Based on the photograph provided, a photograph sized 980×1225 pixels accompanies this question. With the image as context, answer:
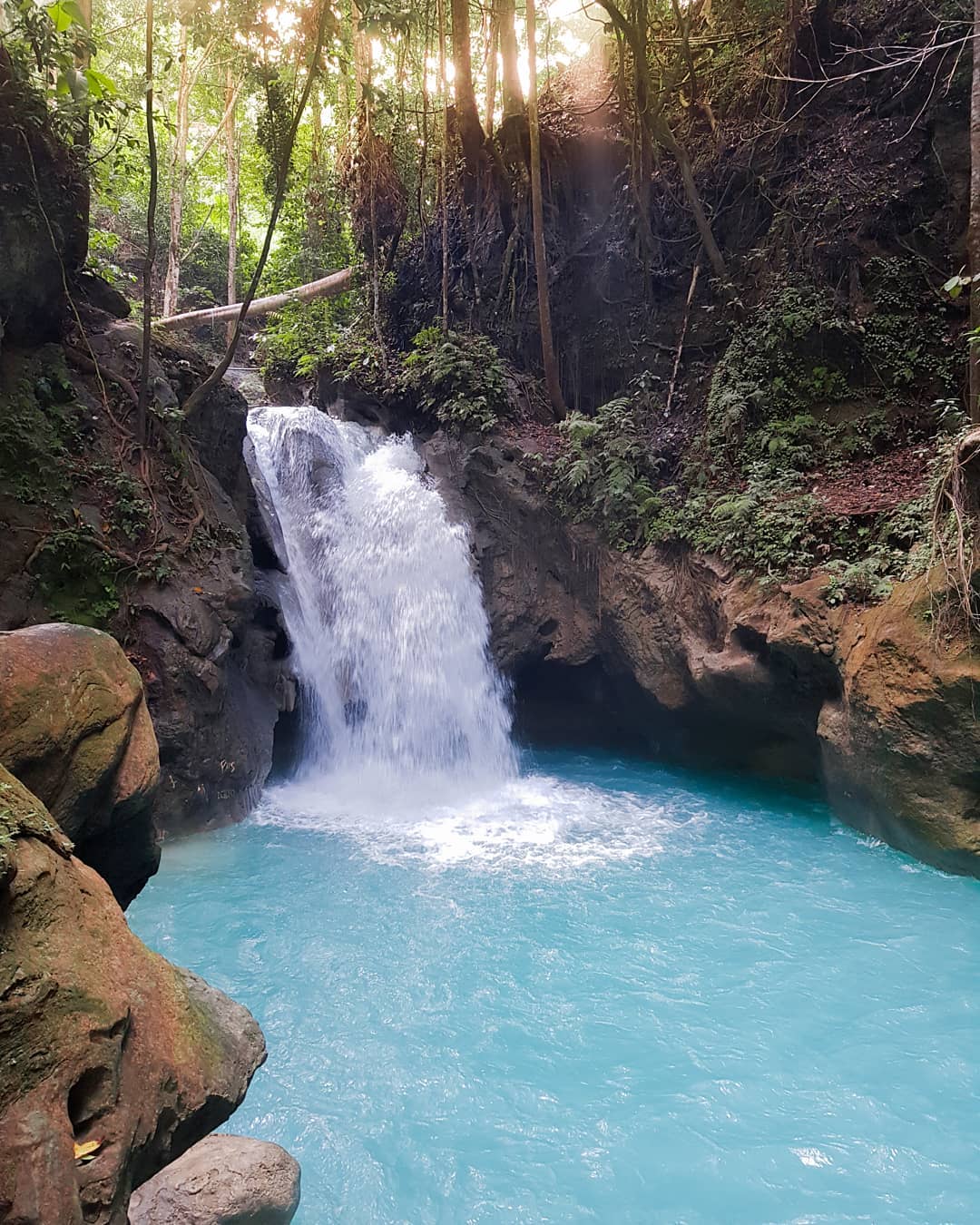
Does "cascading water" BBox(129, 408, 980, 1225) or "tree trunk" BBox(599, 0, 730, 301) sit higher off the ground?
"tree trunk" BBox(599, 0, 730, 301)

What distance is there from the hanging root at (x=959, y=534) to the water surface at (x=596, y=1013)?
2246 millimetres

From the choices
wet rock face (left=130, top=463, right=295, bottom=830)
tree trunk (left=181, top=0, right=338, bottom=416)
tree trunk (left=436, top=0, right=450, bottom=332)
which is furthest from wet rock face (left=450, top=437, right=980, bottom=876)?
tree trunk (left=181, top=0, right=338, bottom=416)

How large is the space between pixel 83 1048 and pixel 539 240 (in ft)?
38.5

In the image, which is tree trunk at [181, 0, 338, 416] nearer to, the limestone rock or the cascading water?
the cascading water

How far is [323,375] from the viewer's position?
13789 mm

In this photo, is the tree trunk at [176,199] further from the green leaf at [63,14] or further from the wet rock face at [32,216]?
the green leaf at [63,14]

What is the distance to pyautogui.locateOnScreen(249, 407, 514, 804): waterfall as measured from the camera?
9.95 meters

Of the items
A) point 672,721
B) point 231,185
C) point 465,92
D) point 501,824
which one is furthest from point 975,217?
point 231,185

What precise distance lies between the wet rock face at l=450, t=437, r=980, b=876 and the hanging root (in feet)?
0.83

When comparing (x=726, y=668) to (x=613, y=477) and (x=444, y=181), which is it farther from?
(x=444, y=181)

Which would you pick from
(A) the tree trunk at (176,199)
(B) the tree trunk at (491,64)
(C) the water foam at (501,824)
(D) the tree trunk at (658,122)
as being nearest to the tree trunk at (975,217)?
(D) the tree trunk at (658,122)

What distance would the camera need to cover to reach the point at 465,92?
12.9 meters

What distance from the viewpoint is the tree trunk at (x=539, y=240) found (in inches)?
448

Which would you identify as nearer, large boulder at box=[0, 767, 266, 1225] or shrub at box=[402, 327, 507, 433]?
large boulder at box=[0, 767, 266, 1225]
